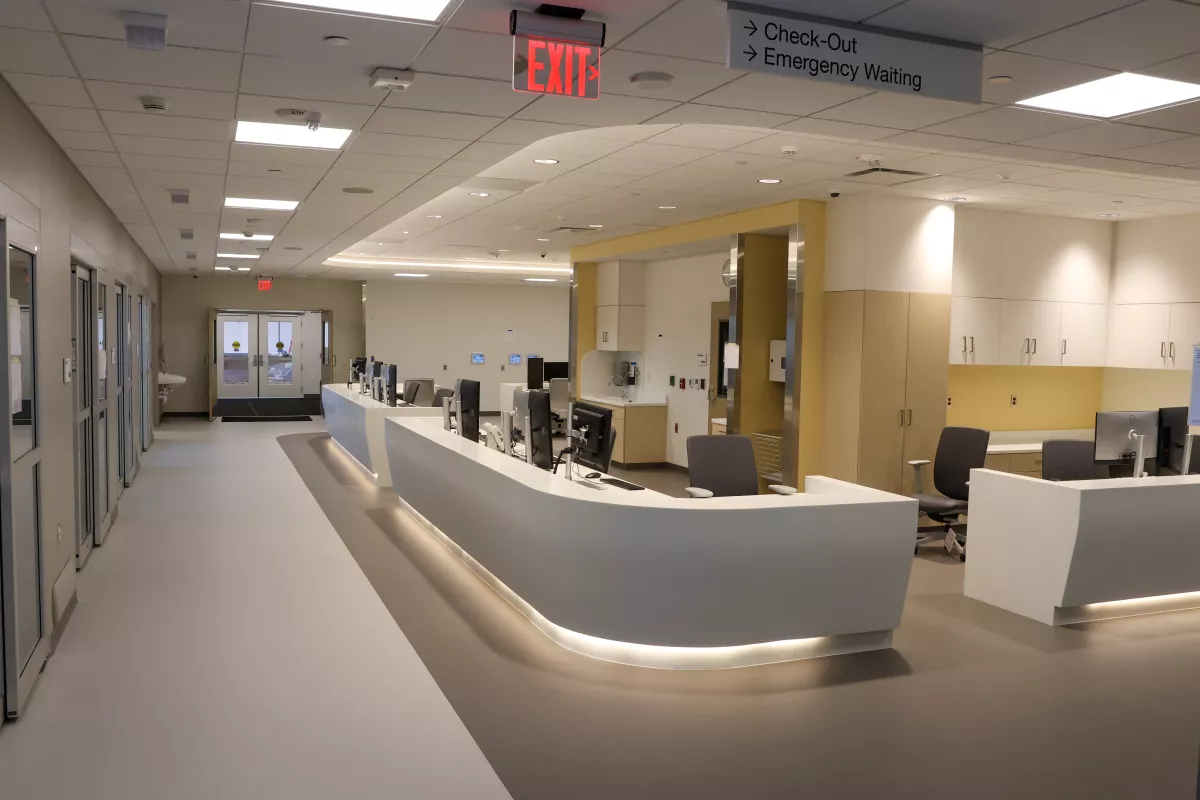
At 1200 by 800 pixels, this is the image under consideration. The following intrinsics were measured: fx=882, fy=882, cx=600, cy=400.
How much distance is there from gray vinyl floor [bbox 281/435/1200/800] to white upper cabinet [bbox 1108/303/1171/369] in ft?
12.8

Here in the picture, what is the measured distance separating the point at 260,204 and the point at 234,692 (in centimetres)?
507

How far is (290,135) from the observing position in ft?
17.1

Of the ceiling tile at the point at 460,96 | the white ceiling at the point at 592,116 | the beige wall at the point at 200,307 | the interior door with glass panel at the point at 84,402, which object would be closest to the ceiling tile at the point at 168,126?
the white ceiling at the point at 592,116

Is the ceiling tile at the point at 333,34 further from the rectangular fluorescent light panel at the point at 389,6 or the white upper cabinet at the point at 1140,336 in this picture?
the white upper cabinet at the point at 1140,336

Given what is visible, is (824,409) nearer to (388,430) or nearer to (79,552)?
(388,430)

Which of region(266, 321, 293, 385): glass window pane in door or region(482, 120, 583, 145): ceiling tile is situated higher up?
region(482, 120, 583, 145): ceiling tile

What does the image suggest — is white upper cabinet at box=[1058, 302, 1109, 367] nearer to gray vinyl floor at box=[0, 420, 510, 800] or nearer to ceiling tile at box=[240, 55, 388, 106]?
gray vinyl floor at box=[0, 420, 510, 800]

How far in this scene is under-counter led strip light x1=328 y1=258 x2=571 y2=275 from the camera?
616 inches

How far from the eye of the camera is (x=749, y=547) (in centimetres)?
452

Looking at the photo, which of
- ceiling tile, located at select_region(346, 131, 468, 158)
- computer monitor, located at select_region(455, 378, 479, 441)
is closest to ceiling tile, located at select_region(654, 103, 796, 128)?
ceiling tile, located at select_region(346, 131, 468, 158)

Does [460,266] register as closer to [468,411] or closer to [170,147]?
[468,411]

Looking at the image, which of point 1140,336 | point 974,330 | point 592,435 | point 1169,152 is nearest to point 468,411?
point 592,435

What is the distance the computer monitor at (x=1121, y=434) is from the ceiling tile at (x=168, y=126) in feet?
20.1

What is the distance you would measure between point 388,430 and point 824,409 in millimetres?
4253
